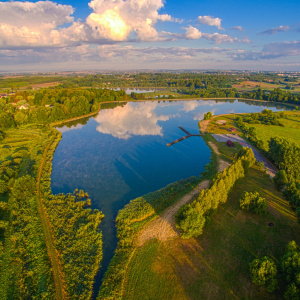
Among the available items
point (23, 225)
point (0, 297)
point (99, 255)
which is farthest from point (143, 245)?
point (23, 225)

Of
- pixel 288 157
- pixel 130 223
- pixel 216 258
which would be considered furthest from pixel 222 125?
pixel 216 258

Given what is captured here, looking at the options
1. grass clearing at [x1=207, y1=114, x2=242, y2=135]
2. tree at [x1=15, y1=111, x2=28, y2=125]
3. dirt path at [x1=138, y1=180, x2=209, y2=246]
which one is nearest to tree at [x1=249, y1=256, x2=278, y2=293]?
dirt path at [x1=138, y1=180, x2=209, y2=246]

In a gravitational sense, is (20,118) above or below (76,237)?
above

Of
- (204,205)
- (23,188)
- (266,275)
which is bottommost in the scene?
(266,275)

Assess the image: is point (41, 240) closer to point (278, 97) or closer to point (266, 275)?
point (266, 275)

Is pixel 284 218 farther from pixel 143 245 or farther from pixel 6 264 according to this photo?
pixel 6 264

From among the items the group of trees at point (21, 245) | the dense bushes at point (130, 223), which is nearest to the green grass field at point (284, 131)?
the dense bushes at point (130, 223)

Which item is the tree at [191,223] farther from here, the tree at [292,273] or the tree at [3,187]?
the tree at [3,187]
